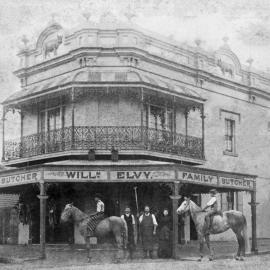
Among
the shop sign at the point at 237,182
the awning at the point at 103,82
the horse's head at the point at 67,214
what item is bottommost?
the horse's head at the point at 67,214

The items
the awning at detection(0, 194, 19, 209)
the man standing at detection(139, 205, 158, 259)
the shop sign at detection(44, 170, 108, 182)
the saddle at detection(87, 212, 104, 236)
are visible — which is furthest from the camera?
the awning at detection(0, 194, 19, 209)

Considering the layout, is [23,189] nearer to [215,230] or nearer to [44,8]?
[44,8]

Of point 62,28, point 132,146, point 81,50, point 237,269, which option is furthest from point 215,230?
point 62,28

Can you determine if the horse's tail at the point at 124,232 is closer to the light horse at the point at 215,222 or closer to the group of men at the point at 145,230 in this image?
the group of men at the point at 145,230

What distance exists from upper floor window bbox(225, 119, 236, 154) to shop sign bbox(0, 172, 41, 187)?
1154cm

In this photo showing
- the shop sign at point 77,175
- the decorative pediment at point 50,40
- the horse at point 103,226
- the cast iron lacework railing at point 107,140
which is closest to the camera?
the horse at point 103,226

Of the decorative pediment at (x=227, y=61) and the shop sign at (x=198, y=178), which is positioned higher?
the decorative pediment at (x=227, y=61)

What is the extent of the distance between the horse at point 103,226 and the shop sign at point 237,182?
Result: 15.3ft

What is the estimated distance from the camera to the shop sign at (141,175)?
62.0 feet

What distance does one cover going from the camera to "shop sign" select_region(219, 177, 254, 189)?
20.8 m

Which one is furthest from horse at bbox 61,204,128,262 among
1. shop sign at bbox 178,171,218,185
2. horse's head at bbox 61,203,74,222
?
shop sign at bbox 178,171,218,185

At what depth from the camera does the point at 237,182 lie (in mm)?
21422

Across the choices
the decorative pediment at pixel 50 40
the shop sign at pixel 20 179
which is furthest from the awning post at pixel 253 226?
the decorative pediment at pixel 50 40

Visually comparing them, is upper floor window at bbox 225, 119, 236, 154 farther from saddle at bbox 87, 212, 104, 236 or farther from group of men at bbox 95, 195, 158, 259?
saddle at bbox 87, 212, 104, 236
